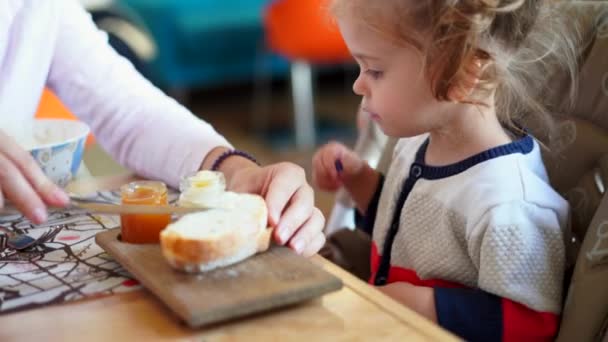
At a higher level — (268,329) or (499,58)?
(499,58)

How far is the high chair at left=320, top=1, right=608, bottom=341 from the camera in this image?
3.01 feet

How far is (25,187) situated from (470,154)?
533mm

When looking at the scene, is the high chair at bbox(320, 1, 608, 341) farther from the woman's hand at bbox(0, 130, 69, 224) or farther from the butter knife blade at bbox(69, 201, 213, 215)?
the woman's hand at bbox(0, 130, 69, 224)

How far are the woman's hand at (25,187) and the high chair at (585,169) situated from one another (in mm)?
591

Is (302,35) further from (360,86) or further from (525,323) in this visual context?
(525,323)

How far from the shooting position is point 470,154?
100 cm

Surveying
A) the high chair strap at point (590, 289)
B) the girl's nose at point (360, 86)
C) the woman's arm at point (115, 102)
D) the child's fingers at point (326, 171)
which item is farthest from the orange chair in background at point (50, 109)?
the high chair strap at point (590, 289)

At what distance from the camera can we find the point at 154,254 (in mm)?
813

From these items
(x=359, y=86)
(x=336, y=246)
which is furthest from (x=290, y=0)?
(x=359, y=86)

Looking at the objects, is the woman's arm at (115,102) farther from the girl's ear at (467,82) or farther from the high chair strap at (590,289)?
the high chair strap at (590,289)

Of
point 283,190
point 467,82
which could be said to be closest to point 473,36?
point 467,82

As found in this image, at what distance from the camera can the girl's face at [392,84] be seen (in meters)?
0.95

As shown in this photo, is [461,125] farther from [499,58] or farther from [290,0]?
[290,0]

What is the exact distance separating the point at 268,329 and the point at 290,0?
2757mm
